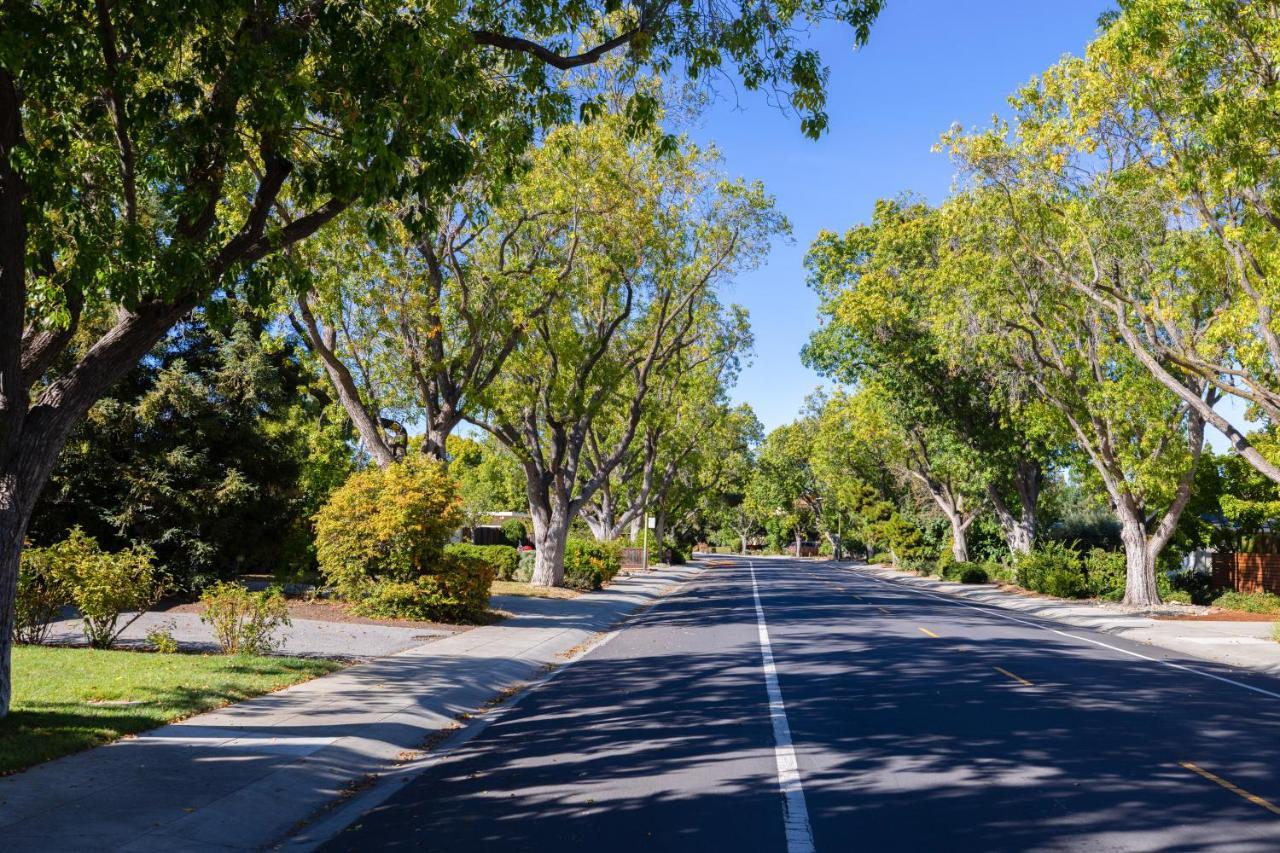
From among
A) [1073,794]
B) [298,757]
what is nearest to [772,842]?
[1073,794]

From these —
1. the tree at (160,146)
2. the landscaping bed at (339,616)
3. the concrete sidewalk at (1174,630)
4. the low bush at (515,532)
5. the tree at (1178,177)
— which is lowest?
the concrete sidewalk at (1174,630)

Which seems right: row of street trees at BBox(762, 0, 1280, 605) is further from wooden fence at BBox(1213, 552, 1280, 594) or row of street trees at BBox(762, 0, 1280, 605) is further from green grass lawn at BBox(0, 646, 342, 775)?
green grass lawn at BBox(0, 646, 342, 775)

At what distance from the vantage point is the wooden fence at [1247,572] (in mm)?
30469

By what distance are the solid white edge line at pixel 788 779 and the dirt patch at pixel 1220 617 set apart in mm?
16851

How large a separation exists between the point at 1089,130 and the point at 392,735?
18575mm

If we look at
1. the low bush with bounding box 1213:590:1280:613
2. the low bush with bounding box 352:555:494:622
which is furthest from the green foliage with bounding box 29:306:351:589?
the low bush with bounding box 1213:590:1280:613

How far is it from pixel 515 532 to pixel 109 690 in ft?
182

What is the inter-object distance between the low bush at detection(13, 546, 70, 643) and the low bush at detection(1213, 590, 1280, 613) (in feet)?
90.9

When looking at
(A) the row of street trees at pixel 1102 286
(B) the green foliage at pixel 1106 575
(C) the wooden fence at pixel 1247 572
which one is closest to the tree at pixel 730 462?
(A) the row of street trees at pixel 1102 286

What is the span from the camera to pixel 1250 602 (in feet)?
92.1

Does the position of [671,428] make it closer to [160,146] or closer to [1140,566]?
[1140,566]

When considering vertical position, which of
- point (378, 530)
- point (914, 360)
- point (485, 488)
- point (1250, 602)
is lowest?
point (1250, 602)

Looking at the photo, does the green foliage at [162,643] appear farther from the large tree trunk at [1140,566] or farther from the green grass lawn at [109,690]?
the large tree trunk at [1140,566]

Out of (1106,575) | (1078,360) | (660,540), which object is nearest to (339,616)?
(1078,360)
